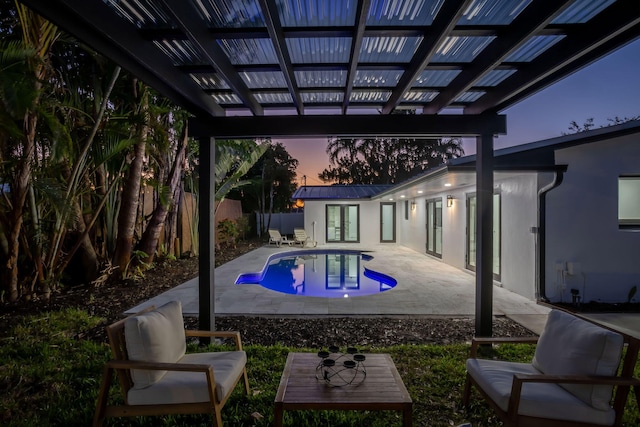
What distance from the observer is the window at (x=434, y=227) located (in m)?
12.1

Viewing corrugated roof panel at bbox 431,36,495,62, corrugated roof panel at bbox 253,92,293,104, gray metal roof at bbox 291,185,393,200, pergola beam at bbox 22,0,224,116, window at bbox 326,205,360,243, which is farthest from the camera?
window at bbox 326,205,360,243

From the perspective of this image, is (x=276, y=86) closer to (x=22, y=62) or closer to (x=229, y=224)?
(x=22, y=62)

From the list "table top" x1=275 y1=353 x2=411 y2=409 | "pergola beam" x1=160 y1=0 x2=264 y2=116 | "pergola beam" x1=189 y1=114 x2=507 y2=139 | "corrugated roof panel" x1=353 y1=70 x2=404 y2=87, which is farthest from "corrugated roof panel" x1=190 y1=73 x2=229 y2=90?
"table top" x1=275 y1=353 x2=411 y2=409

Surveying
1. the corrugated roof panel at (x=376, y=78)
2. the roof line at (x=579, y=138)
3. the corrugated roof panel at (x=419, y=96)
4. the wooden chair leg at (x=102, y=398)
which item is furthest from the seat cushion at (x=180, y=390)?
the roof line at (x=579, y=138)

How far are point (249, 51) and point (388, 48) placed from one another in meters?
1.30

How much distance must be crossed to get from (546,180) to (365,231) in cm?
1183

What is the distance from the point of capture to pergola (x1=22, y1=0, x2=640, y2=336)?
236cm

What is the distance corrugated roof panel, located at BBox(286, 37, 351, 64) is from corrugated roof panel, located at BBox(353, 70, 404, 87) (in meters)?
0.34

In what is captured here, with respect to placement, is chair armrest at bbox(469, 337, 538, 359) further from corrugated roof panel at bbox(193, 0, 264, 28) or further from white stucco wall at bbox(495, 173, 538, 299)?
white stucco wall at bbox(495, 173, 538, 299)

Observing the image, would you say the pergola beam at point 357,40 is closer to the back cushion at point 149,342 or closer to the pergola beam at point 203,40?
the pergola beam at point 203,40

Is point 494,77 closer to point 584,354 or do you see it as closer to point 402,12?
point 402,12

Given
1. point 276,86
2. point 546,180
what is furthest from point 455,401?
point 546,180

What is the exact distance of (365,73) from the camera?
11.4 feet

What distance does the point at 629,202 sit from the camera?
21.2 feet
